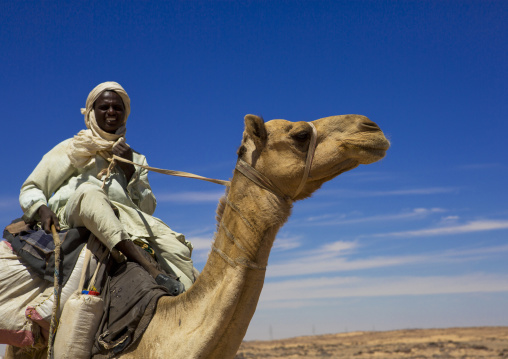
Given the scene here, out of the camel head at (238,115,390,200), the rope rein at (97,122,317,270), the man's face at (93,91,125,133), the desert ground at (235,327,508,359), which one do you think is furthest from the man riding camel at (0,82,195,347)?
the desert ground at (235,327,508,359)

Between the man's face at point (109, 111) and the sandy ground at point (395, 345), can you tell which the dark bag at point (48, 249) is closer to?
the man's face at point (109, 111)

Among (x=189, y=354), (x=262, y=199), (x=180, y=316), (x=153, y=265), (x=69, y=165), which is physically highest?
(x=69, y=165)

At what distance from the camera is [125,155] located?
19.5ft

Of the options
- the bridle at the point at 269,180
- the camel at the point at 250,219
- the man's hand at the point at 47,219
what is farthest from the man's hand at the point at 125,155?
the bridle at the point at 269,180

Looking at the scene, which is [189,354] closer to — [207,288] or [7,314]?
[207,288]

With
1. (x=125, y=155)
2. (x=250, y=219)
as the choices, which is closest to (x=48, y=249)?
(x=125, y=155)

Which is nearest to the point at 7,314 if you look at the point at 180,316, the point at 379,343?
→ the point at 180,316

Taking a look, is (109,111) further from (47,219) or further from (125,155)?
(47,219)

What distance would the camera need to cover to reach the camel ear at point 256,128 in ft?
14.6

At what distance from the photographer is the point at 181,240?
19.6 ft

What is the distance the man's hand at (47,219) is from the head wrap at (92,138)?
1.97ft

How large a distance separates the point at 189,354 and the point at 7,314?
1.87 metres

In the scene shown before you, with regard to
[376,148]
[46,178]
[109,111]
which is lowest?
[376,148]

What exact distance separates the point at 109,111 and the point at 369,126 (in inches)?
114
